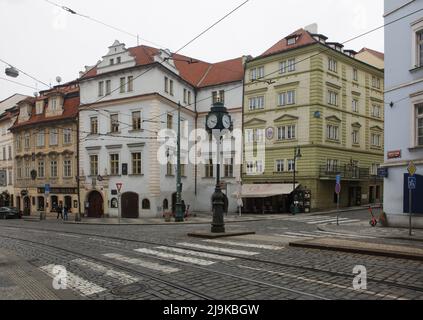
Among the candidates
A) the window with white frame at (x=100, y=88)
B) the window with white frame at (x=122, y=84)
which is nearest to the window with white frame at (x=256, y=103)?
the window with white frame at (x=122, y=84)

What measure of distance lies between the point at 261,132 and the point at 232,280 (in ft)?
94.8

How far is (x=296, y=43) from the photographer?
33750 mm

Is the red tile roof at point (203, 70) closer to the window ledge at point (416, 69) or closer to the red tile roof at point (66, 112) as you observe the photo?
the red tile roof at point (66, 112)

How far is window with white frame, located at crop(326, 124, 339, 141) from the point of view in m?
33.4

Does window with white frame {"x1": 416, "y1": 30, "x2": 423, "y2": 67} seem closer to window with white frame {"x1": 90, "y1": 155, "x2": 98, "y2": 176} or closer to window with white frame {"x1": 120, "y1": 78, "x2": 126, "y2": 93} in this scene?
window with white frame {"x1": 120, "y1": 78, "x2": 126, "y2": 93}

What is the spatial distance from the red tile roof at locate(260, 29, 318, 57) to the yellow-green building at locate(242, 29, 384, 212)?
0.10 meters

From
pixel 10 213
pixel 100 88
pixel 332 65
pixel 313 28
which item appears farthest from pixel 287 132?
pixel 10 213

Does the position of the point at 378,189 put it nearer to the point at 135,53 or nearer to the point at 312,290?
the point at 135,53

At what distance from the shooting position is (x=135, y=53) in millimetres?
34188

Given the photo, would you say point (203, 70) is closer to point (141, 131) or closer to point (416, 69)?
point (141, 131)

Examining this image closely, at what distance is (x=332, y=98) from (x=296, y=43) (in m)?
6.00

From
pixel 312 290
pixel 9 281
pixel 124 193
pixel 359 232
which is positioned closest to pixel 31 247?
pixel 9 281

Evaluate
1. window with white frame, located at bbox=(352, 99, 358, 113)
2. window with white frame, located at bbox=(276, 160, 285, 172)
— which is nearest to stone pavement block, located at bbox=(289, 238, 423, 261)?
window with white frame, located at bbox=(276, 160, 285, 172)

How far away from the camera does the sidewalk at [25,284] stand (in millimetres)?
6242
